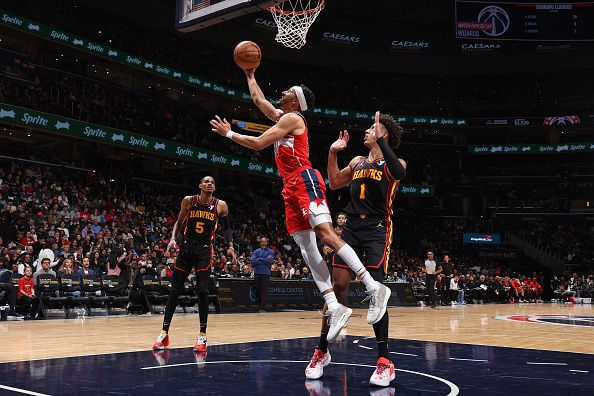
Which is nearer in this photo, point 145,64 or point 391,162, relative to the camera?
point 391,162

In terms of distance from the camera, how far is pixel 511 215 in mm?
44000

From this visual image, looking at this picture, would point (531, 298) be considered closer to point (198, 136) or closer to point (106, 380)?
point (198, 136)

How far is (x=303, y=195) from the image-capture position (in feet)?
18.9

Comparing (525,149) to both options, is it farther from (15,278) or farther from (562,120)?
(15,278)

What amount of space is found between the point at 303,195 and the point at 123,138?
24.3 metres

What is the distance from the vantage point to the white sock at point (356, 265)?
17.6 feet

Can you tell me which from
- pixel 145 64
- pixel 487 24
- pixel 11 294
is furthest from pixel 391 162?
pixel 487 24

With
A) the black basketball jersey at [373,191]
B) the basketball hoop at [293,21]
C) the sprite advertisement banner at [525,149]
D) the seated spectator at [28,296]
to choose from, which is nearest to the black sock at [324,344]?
the black basketball jersey at [373,191]

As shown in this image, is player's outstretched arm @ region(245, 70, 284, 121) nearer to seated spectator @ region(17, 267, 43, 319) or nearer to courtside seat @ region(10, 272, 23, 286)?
seated spectator @ region(17, 267, 43, 319)

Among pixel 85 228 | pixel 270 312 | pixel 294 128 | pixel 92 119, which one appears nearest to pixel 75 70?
pixel 92 119

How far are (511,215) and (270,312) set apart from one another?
31.4 m

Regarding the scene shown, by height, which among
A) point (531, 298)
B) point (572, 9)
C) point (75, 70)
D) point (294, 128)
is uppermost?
point (572, 9)

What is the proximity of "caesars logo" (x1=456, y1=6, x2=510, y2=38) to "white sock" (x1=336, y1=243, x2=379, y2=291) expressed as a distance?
111 feet

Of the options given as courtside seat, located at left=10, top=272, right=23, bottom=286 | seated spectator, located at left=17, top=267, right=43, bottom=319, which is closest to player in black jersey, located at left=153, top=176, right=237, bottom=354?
seated spectator, located at left=17, top=267, right=43, bottom=319
